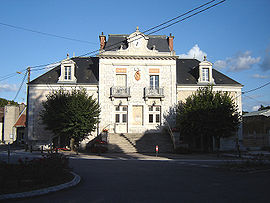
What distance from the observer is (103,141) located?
2355 cm

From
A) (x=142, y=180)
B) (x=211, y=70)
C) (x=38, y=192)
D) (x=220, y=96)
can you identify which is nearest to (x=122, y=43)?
(x=211, y=70)

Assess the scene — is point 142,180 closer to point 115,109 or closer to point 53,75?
point 115,109

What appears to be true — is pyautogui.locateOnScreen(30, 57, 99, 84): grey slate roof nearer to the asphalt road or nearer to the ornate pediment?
the ornate pediment

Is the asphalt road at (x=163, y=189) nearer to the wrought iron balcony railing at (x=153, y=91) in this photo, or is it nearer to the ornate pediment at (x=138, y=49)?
the wrought iron balcony railing at (x=153, y=91)

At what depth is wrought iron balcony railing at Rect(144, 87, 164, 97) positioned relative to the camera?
2758cm

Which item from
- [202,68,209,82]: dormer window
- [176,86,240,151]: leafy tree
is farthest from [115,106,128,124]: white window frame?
[202,68,209,82]: dormer window

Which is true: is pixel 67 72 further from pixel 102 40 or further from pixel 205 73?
pixel 205 73

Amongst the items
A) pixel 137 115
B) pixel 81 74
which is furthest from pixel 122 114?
pixel 81 74

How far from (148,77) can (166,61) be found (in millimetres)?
2630

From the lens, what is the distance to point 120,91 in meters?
27.5

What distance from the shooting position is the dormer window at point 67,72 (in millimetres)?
27945

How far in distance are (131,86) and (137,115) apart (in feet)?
10.4

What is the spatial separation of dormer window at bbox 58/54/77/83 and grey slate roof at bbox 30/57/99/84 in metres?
0.63

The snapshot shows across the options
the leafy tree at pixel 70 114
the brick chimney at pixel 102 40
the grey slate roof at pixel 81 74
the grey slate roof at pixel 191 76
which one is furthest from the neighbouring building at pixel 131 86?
the leafy tree at pixel 70 114
